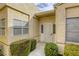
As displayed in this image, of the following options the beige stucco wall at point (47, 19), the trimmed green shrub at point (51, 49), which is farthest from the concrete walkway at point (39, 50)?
the beige stucco wall at point (47, 19)

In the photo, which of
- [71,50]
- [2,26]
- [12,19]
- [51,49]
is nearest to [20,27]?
[12,19]

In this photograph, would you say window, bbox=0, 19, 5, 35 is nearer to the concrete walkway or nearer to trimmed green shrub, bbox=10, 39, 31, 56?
trimmed green shrub, bbox=10, 39, 31, 56

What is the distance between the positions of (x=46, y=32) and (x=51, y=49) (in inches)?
12.3

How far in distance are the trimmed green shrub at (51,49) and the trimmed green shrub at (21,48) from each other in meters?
0.32

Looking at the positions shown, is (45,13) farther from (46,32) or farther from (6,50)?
(6,50)

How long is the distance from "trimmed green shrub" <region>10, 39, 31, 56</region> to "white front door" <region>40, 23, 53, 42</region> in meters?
0.28

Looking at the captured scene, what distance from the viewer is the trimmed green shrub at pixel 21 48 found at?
1961mm

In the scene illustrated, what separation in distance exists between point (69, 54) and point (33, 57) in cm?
63

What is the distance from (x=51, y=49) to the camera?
6.49 feet

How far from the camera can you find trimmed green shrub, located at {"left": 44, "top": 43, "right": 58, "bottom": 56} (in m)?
1.97

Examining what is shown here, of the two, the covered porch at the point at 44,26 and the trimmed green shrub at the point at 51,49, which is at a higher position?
the covered porch at the point at 44,26

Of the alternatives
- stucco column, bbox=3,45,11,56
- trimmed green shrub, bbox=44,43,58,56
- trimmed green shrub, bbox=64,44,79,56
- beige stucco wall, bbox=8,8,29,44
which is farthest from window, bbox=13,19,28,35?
trimmed green shrub, bbox=64,44,79,56

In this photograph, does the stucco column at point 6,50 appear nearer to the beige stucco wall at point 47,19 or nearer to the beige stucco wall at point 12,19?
the beige stucco wall at point 12,19

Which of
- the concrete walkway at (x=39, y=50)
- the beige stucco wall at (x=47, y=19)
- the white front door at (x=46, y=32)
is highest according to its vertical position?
the beige stucco wall at (x=47, y=19)
